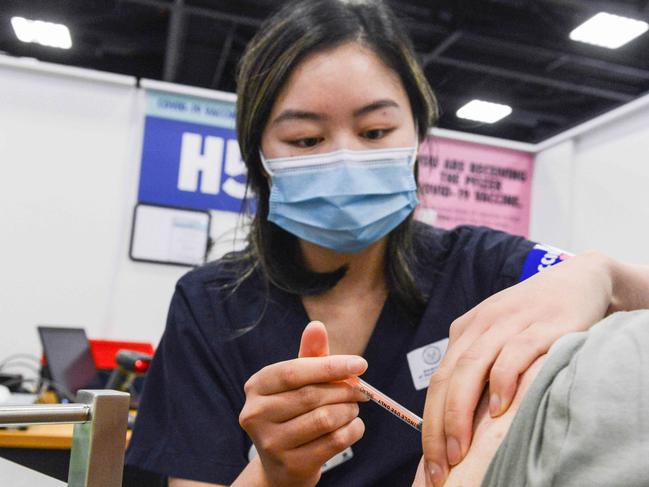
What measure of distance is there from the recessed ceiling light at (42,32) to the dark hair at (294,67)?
4088 mm

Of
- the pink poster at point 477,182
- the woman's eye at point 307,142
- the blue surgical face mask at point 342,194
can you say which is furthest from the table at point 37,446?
the pink poster at point 477,182

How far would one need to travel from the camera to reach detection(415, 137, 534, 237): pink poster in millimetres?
3197

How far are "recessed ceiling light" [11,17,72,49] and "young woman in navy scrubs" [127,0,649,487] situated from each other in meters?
4.11

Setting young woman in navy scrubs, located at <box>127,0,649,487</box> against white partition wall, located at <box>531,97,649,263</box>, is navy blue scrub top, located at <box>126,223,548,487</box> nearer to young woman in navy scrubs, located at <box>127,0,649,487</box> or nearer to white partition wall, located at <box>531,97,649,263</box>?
young woman in navy scrubs, located at <box>127,0,649,487</box>

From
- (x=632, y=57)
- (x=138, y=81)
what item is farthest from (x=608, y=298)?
(x=632, y=57)

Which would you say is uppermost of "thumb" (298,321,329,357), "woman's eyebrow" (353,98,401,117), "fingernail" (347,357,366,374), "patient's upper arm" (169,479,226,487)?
"woman's eyebrow" (353,98,401,117)

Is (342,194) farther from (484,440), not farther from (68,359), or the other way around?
(68,359)

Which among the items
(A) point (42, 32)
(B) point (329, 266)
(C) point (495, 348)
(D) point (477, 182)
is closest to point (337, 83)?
(B) point (329, 266)

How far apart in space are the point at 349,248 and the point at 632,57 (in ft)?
14.9

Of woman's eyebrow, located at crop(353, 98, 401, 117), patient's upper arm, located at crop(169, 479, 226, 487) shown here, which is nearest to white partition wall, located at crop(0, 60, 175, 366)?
patient's upper arm, located at crop(169, 479, 226, 487)

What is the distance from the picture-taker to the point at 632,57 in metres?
4.66

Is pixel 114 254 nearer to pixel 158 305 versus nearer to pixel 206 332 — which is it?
pixel 158 305

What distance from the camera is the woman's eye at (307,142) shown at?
0.96 m

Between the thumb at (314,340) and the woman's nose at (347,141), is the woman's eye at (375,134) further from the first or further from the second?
the thumb at (314,340)
